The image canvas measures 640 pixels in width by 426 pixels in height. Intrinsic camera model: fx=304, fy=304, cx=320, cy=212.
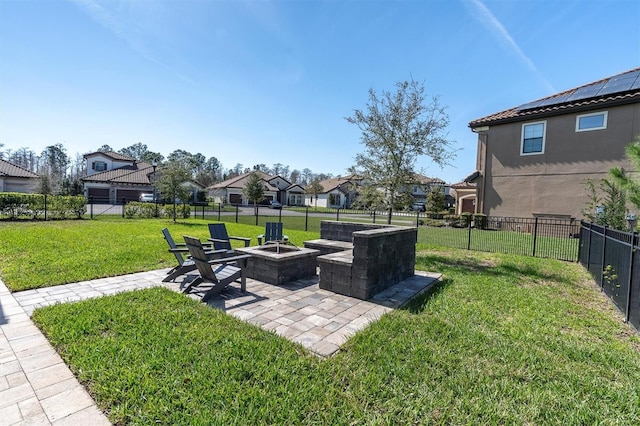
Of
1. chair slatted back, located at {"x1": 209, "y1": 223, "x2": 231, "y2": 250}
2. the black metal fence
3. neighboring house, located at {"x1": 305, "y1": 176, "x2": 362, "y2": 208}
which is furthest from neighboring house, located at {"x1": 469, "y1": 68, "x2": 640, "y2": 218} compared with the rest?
neighboring house, located at {"x1": 305, "y1": 176, "x2": 362, "y2": 208}

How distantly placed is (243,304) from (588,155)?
54.1 feet

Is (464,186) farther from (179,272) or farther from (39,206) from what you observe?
(39,206)

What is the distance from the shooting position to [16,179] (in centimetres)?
2852

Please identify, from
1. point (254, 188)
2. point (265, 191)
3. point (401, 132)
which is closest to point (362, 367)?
point (401, 132)

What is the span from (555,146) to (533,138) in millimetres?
1047

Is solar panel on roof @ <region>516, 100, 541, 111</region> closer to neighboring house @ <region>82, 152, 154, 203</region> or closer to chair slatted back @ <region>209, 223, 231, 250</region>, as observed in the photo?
chair slatted back @ <region>209, 223, 231, 250</region>

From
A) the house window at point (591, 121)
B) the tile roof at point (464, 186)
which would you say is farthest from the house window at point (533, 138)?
the tile roof at point (464, 186)

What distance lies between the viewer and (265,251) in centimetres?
619

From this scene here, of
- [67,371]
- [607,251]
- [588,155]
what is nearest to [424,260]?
[607,251]

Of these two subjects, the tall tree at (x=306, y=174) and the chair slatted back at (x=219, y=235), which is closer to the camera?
the chair slatted back at (x=219, y=235)

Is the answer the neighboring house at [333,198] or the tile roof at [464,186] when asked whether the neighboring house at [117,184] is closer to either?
the neighboring house at [333,198]

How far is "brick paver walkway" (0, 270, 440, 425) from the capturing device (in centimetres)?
225

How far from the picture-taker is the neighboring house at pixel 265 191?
44.7 m

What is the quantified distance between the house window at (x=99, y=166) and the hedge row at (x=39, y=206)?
30.5 m
